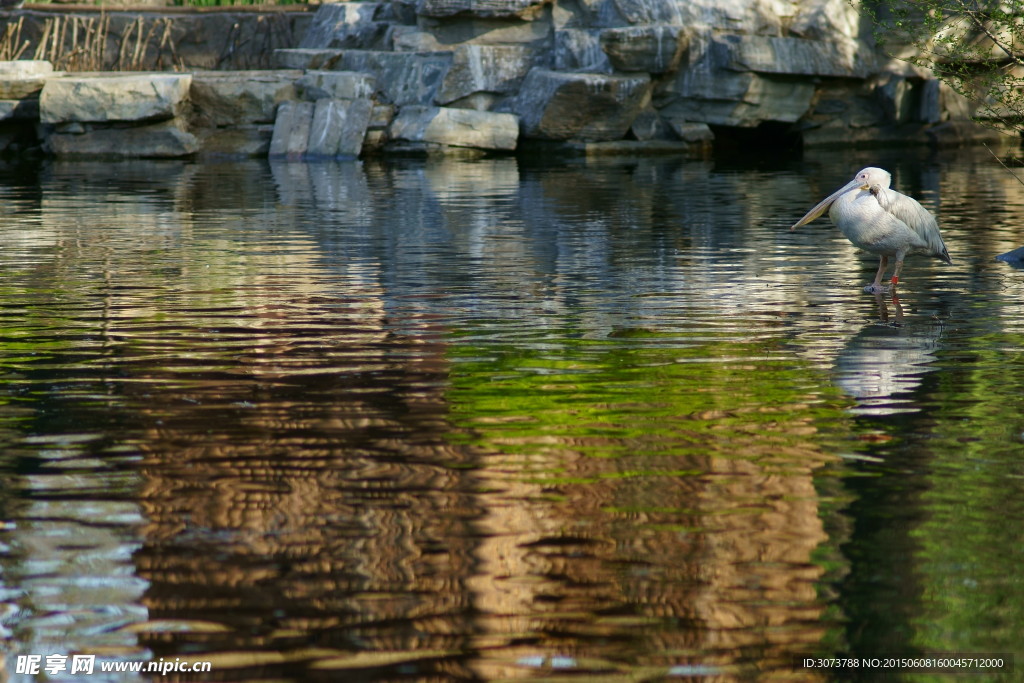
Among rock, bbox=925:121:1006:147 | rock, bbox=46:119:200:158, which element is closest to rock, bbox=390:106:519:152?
rock, bbox=46:119:200:158

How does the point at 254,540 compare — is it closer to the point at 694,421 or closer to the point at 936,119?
the point at 694,421

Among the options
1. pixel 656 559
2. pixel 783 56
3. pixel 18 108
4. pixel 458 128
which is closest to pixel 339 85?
pixel 458 128

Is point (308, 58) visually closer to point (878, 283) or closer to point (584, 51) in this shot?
point (584, 51)

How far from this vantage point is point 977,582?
12.4 feet

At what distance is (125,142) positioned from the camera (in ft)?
78.8

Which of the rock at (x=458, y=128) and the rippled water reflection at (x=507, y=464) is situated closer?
the rippled water reflection at (x=507, y=464)

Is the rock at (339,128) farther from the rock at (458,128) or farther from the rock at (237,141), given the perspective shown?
the rock at (237,141)

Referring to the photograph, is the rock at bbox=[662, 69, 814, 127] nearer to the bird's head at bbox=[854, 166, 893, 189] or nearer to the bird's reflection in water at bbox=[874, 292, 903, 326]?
the bird's head at bbox=[854, 166, 893, 189]

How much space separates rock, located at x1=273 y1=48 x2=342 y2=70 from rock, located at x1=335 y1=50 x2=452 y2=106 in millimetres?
182

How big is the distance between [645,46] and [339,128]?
5361mm

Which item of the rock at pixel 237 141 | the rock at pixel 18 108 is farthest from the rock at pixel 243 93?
the rock at pixel 18 108

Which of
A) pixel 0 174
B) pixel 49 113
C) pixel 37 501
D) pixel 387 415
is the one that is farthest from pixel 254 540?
pixel 49 113

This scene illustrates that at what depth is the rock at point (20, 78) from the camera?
23641 mm

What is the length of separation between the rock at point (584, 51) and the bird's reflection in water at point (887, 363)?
16616mm
